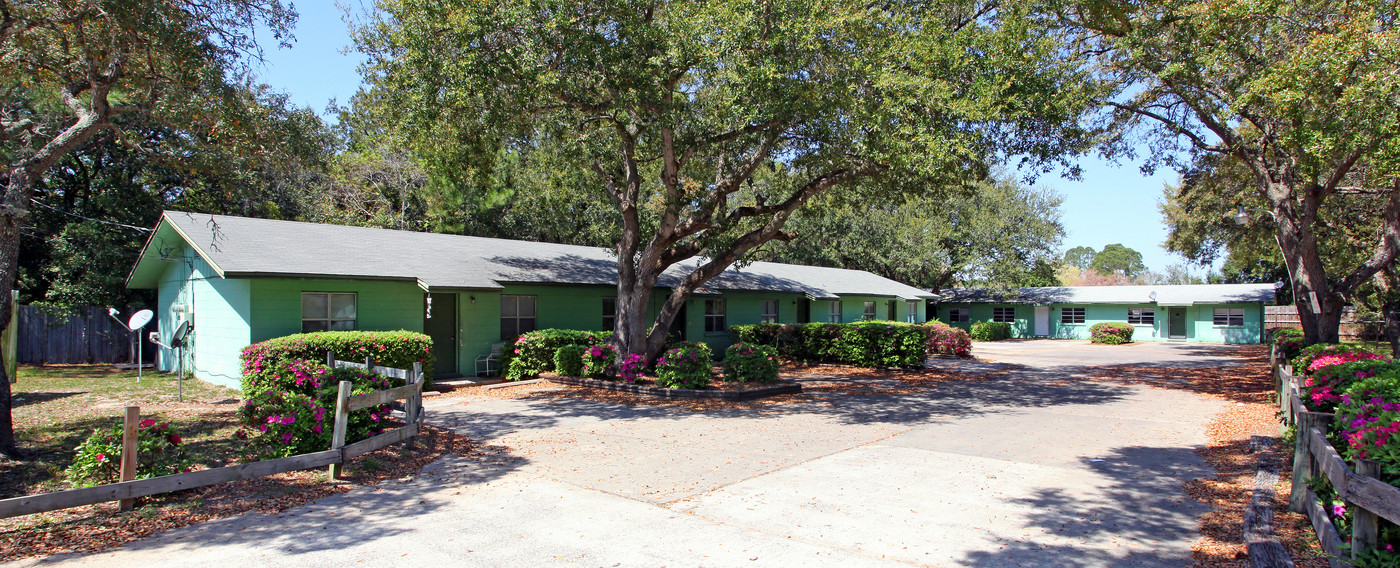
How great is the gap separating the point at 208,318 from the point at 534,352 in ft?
22.2

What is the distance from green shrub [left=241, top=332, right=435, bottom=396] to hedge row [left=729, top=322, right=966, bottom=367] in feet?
35.7

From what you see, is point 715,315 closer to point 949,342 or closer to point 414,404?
point 949,342

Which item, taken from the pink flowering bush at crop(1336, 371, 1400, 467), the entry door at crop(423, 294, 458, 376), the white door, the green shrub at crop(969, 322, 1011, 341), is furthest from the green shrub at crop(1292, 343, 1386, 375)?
the white door

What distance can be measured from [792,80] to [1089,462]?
6.70 meters

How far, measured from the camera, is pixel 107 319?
68.2ft

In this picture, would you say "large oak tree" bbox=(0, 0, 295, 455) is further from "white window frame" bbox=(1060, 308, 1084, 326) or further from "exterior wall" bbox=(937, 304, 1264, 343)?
"white window frame" bbox=(1060, 308, 1084, 326)

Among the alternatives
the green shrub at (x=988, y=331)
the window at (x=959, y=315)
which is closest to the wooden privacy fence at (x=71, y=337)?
the green shrub at (x=988, y=331)

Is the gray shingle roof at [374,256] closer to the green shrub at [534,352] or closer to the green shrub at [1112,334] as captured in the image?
the green shrub at [534,352]

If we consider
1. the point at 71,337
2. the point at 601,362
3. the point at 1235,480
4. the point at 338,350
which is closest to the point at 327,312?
the point at 338,350

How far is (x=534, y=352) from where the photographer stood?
1670cm

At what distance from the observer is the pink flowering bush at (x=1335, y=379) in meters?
7.86

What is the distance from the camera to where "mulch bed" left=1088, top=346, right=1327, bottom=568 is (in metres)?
5.14

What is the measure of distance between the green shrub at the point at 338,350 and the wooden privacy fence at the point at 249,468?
14.1 ft

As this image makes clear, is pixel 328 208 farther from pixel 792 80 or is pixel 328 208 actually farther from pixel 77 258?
pixel 792 80
